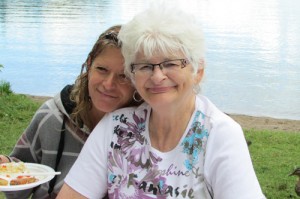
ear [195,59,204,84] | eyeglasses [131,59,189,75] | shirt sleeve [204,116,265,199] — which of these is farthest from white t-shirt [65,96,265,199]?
eyeglasses [131,59,189,75]

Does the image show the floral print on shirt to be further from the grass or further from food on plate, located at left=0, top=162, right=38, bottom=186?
the grass

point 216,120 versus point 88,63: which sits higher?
point 88,63

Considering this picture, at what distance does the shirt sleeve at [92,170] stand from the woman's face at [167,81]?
1.04 feet

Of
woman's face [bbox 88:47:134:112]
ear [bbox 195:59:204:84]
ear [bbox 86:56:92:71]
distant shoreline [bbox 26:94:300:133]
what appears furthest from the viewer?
distant shoreline [bbox 26:94:300:133]

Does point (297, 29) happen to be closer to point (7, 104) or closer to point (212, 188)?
point (7, 104)

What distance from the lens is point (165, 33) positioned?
1988 millimetres

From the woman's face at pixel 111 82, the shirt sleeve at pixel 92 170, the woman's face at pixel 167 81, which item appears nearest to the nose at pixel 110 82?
the woman's face at pixel 111 82

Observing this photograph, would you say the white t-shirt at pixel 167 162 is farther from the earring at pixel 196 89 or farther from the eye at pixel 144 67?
the eye at pixel 144 67

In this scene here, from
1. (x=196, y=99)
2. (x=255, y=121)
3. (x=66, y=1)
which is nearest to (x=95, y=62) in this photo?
(x=196, y=99)

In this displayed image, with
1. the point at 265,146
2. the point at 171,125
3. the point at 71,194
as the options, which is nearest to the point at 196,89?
the point at 171,125

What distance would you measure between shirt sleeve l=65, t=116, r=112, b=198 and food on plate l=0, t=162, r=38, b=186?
0.27m

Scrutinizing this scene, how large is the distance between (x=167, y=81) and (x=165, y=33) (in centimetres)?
18

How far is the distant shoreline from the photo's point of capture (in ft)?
28.3

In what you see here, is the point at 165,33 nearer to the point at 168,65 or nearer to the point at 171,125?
the point at 168,65
